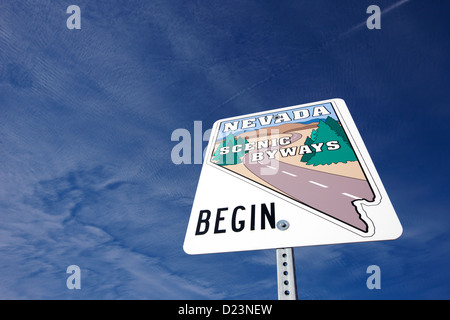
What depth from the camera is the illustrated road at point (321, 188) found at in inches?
50.0

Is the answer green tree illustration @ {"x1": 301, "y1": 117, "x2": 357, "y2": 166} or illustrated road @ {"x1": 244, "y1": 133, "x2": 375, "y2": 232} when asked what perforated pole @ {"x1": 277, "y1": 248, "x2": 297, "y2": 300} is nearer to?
illustrated road @ {"x1": 244, "y1": 133, "x2": 375, "y2": 232}

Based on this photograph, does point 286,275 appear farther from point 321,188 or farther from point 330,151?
point 330,151

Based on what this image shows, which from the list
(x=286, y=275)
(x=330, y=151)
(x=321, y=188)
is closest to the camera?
(x=286, y=275)

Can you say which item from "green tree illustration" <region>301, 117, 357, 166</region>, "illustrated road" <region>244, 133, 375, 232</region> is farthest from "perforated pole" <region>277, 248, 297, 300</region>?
"green tree illustration" <region>301, 117, 357, 166</region>

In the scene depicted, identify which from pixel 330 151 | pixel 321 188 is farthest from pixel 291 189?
pixel 330 151

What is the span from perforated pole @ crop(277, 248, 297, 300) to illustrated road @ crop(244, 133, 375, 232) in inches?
11.8

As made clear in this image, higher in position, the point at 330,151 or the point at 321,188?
the point at 330,151

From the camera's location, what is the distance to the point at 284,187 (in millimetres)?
1489

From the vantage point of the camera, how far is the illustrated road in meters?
1.27

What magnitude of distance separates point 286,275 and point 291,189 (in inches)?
19.0

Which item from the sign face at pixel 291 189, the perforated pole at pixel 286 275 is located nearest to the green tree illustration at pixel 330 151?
the sign face at pixel 291 189

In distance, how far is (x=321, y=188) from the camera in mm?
1436

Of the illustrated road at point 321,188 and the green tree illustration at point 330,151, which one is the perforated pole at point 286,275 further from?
the green tree illustration at point 330,151

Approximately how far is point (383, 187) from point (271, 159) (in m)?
0.68
